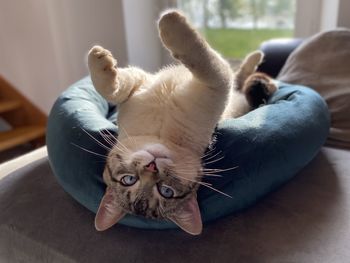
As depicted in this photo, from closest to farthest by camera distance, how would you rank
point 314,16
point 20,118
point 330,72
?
point 330,72, point 314,16, point 20,118

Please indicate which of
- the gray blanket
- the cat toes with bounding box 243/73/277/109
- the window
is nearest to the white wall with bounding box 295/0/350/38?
the window

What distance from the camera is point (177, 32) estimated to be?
0.70 metres

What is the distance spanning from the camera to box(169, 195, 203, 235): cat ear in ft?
2.56

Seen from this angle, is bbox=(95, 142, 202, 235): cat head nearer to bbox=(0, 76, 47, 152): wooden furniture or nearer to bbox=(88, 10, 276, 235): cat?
bbox=(88, 10, 276, 235): cat

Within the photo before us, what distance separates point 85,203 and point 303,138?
54cm

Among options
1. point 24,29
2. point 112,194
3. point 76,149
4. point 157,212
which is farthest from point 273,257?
point 24,29

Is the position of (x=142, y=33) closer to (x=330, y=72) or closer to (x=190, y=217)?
(x=330, y=72)

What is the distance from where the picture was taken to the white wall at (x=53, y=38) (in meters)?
2.09

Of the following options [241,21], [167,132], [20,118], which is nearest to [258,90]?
[167,132]

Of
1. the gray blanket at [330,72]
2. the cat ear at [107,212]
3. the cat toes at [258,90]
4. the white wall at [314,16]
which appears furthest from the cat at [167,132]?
the white wall at [314,16]

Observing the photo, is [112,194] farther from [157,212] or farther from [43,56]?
[43,56]

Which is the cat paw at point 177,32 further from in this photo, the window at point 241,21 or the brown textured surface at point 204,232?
the window at point 241,21

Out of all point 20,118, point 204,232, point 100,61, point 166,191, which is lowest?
point 20,118

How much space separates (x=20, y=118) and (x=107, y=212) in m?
1.70
